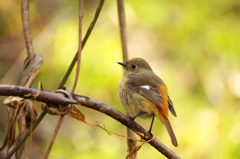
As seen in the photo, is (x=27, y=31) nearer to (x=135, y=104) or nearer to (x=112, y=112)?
(x=112, y=112)

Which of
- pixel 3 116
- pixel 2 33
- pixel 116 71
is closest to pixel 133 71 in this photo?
pixel 116 71

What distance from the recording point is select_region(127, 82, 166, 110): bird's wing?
3.24m

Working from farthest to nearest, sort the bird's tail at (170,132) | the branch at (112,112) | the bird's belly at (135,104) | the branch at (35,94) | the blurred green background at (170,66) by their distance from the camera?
the blurred green background at (170,66), the bird's belly at (135,104), the bird's tail at (170,132), the branch at (112,112), the branch at (35,94)

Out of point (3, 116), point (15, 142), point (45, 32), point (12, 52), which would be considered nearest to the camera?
point (15, 142)

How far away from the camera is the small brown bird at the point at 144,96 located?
325 cm

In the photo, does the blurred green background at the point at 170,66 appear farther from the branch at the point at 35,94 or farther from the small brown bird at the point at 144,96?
the branch at the point at 35,94

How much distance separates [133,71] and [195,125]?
77cm

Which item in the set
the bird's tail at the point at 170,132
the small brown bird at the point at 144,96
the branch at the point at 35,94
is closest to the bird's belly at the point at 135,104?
the small brown bird at the point at 144,96

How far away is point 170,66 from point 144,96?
1.02 m

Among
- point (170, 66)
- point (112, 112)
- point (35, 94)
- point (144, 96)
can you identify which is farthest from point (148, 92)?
point (35, 94)

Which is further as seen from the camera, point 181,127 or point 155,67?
point 155,67

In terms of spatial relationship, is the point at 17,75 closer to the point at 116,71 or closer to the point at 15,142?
the point at 116,71

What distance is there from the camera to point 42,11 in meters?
6.28

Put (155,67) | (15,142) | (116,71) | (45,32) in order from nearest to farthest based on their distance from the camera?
(15,142), (116,71), (155,67), (45,32)
